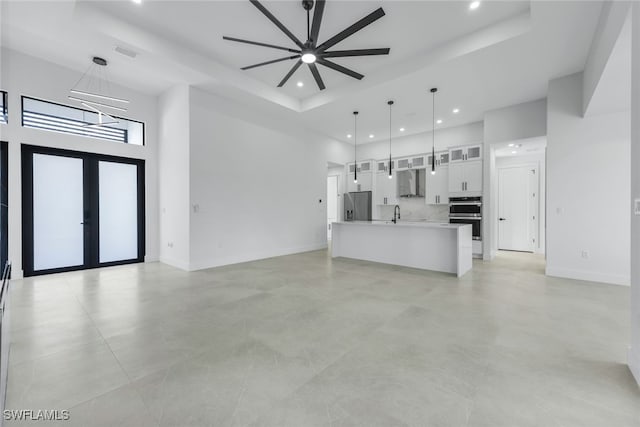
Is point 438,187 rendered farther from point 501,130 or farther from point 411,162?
point 501,130

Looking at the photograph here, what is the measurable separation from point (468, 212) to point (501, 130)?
1970mm

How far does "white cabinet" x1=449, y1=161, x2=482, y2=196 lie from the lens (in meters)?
6.38

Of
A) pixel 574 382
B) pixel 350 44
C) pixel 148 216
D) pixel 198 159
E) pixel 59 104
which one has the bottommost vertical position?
pixel 574 382

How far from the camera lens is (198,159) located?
5.25m

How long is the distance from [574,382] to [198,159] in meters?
5.80

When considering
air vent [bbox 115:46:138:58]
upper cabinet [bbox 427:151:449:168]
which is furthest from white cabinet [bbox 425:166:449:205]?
air vent [bbox 115:46:138:58]

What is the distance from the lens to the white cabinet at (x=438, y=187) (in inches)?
281

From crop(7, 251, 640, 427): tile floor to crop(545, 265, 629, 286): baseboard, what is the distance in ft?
0.83

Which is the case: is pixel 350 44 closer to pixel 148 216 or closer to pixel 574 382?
pixel 574 382

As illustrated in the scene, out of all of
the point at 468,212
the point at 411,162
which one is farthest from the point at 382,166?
the point at 468,212

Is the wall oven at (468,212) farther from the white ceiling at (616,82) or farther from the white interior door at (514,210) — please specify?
the white ceiling at (616,82)

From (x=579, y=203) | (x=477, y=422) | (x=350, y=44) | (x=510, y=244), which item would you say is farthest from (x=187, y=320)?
(x=510, y=244)

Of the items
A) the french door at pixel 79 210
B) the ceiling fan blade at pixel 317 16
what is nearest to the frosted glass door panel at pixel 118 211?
the french door at pixel 79 210

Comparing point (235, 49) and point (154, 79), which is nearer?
point (235, 49)
